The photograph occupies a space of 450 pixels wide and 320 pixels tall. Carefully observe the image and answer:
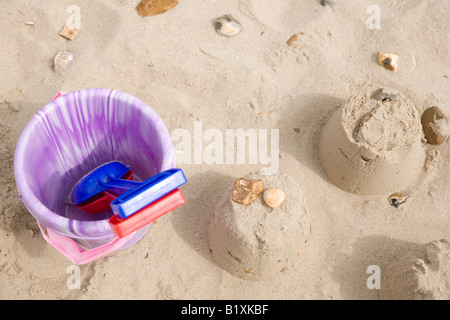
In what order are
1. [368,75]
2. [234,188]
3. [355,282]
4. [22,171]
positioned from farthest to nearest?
[368,75], [355,282], [234,188], [22,171]

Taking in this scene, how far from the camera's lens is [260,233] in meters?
Answer: 1.60

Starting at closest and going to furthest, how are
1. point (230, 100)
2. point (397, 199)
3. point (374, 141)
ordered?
1. point (374, 141)
2. point (397, 199)
3. point (230, 100)

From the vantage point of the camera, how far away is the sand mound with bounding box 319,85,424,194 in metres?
1.76

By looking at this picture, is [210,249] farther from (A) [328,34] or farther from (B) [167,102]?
(A) [328,34]

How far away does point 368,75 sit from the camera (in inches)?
88.0

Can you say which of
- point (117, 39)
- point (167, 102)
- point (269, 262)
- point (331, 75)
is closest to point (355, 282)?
point (269, 262)

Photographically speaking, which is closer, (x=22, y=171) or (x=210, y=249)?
(x=22, y=171)

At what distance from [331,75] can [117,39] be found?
1.11m

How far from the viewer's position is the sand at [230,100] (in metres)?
1.80

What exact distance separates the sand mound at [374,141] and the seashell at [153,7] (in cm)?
107

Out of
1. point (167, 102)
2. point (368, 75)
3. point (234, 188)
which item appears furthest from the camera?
point (368, 75)

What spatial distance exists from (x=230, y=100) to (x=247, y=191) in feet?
2.12

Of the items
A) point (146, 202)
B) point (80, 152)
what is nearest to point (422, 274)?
point (146, 202)

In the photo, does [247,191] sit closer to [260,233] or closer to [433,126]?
[260,233]
